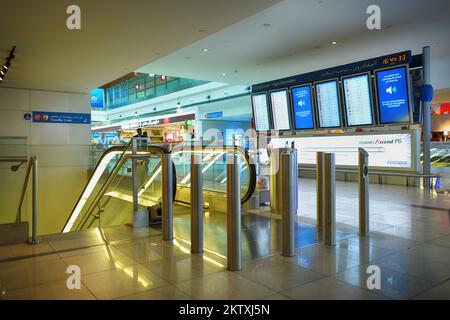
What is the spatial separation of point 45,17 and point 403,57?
7321 mm

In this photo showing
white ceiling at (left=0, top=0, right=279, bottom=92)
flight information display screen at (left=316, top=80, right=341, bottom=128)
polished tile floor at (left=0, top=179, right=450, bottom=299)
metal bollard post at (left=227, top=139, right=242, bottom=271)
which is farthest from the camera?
flight information display screen at (left=316, top=80, right=341, bottom=128)

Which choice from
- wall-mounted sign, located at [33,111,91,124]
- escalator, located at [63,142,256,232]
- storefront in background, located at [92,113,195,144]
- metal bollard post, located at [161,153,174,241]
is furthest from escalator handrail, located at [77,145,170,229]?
storefront in background, located at [92,113,195,144]

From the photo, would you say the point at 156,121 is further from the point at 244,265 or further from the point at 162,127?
the point at 244,265

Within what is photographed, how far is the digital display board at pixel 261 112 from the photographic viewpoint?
11367 millimetres

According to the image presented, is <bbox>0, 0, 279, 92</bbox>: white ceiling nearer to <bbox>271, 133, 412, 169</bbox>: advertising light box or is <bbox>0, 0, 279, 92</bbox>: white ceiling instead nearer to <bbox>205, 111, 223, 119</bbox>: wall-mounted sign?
<bbox>271, 133, 412, 169</bbox>: advertising light box

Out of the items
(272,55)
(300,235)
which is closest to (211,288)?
(300,235)

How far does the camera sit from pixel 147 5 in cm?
486

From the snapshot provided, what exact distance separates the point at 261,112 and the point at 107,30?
6.69 meters

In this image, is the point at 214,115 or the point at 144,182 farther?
the point at 214,115

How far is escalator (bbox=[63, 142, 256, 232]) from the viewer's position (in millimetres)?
5531

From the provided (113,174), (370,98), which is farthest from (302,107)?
(113,174)

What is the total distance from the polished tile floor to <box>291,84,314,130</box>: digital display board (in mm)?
5215

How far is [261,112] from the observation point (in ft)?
38.1

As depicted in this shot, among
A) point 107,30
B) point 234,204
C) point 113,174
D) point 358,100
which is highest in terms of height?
point 107,30
